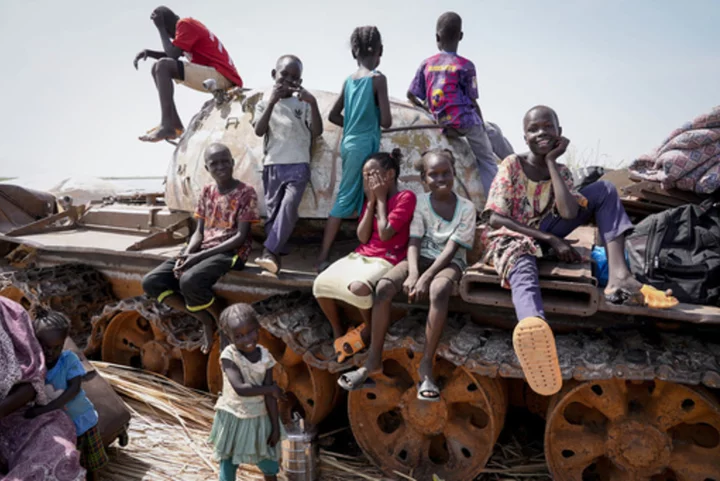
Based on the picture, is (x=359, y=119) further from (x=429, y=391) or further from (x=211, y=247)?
(x=429, y=391)

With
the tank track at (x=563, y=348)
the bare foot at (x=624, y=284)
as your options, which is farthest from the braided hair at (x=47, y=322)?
the bare foot at (x=624, y=284)

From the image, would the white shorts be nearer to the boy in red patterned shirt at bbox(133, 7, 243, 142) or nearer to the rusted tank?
the rusted tank

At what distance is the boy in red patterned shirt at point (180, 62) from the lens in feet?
18.7

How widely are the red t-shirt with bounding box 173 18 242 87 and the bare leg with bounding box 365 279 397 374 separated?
133 inches

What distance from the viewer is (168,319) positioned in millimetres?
5250

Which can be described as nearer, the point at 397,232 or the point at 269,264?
the point at 397,232

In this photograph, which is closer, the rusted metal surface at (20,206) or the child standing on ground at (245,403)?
the child standing on ground at (245,403)

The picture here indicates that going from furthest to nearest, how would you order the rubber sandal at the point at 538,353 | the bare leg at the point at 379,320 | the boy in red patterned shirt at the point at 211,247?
1. the boy in red patterned shirt at the point at 211,247
2. the bare leg at the point at 379,320
3. the rubber sandal at the point at 538,353

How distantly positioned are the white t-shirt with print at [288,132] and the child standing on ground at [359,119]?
15.3 inches

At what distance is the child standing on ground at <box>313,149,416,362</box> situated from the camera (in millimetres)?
3898

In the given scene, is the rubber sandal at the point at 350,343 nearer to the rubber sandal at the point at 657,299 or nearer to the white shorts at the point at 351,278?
the white shorts at the point at 351,278

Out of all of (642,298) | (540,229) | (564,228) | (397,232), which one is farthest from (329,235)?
(642,298)

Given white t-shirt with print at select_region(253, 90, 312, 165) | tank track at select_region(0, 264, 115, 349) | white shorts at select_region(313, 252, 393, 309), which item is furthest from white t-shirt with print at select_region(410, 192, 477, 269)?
tank track at select_region(0, 264, 115, 349)

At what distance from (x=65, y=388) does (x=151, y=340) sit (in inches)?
80.2
